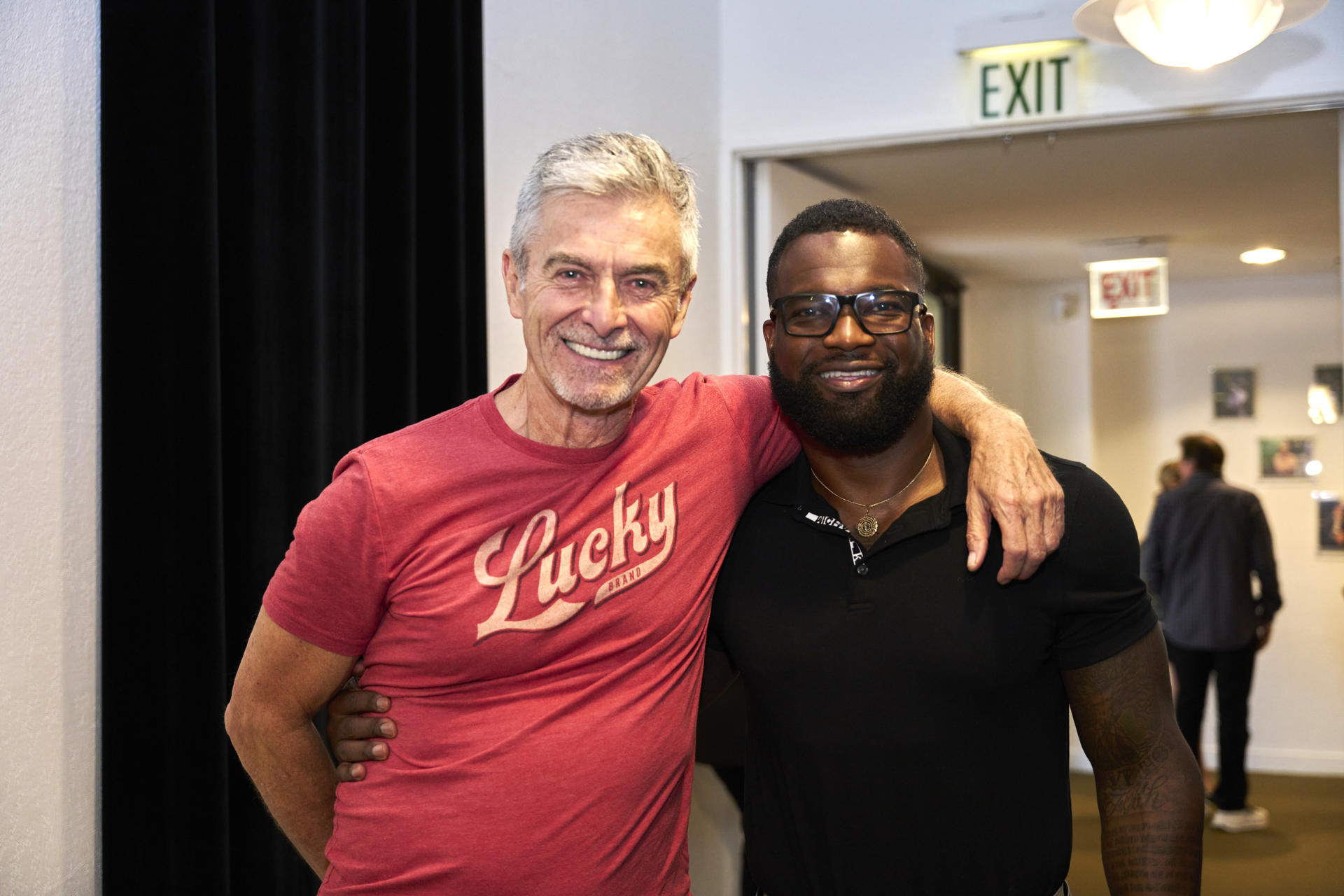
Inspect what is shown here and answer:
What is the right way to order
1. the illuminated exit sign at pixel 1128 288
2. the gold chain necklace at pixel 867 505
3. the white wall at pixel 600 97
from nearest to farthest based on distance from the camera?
1. the gold chain necklace at pixel 867 505
2. the white wall at pixel 600 97
3. the illuminated exit sign at pixel 1128 288

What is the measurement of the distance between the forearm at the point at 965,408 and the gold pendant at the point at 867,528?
0.18 meters

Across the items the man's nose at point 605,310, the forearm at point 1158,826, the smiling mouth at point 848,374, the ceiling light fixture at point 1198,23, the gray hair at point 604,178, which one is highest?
the ceiling light fixture at point 1198,23

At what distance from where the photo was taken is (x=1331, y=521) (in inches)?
246

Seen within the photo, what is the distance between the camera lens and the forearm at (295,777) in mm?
1358

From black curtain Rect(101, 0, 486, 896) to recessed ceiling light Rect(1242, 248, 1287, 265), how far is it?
17.3 ft

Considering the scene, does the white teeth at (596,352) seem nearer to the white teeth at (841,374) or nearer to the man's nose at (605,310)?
the man's nose at (605,310)

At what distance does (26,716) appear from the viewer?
1.30 meters

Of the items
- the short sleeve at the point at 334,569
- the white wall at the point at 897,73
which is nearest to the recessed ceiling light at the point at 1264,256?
the white wall at the point at 897,73

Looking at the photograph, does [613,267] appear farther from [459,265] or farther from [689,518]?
[459,265]

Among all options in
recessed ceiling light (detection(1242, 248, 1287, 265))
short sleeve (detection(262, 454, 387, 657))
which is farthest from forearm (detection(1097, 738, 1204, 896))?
recessed ceiling light (detection(1242, 248, 1287, 265))

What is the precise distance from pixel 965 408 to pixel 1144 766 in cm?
53

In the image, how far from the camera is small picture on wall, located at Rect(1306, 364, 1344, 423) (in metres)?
6.24

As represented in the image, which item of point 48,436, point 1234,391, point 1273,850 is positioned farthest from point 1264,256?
point 48,436

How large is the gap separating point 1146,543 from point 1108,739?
4248mm
